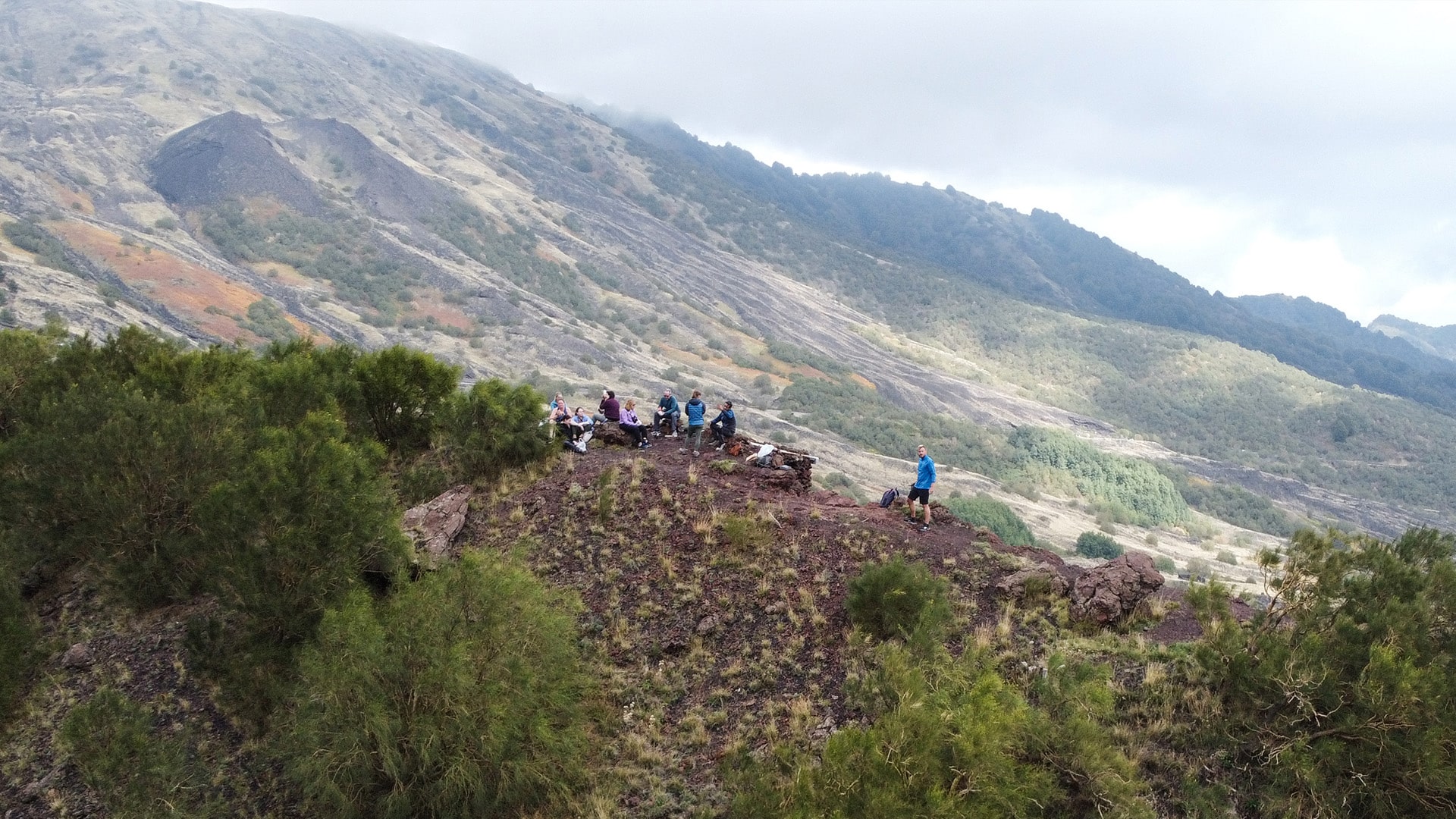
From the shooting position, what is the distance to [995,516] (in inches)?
1489

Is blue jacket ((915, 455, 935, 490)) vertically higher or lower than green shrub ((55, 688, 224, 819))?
higher

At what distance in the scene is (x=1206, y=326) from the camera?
547 feet

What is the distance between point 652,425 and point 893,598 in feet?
29.2

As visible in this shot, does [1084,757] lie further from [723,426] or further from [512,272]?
[512,272]

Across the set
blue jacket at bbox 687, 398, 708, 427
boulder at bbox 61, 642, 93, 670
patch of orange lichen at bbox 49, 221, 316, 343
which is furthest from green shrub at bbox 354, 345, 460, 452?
patch of orange lichen at bbox 49, 221, 316, 343

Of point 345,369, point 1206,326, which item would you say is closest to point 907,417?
point 345,369

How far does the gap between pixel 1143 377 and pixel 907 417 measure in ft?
180

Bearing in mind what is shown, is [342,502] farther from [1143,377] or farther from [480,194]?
[1143,377]

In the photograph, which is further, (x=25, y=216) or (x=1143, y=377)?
(x=1143, y=377)

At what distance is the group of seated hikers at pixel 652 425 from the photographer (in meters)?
15.6

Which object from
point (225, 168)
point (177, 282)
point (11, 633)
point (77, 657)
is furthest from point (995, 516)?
point (225, 168)

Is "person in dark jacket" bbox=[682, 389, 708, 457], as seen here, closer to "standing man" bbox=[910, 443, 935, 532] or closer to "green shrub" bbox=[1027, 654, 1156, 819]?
"standing man" bbox=[910, 443, 935, 532]

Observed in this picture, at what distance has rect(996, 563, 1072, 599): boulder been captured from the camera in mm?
10438

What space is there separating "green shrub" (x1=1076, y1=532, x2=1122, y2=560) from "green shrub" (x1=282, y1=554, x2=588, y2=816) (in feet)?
114
